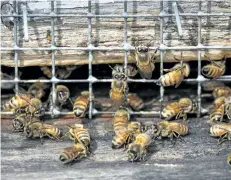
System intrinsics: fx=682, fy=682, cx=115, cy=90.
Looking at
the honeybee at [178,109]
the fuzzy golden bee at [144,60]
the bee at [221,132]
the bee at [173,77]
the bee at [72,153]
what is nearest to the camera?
the bee at [72,153]

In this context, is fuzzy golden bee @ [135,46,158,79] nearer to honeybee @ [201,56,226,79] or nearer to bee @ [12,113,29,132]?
honeybee @ [201,56,226,79]

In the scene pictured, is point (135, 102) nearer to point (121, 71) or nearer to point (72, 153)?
point (121, 71)

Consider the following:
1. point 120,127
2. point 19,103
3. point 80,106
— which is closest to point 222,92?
point 120,127

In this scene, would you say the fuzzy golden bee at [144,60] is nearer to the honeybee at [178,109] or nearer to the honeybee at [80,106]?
the honeybee at [178,109]

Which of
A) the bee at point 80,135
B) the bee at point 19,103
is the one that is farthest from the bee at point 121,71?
the bee at point 19,103

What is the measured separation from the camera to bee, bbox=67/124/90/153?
519cm

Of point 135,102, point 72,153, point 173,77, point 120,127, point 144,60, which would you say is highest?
point 144,60

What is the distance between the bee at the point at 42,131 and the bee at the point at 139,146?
634 millimetres

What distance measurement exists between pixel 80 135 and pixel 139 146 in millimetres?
481

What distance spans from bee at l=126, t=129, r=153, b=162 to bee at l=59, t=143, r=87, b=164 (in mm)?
346

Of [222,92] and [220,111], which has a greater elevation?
[222,92]

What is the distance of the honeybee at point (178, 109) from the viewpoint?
5742 millimetres

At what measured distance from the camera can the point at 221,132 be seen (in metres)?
5.35

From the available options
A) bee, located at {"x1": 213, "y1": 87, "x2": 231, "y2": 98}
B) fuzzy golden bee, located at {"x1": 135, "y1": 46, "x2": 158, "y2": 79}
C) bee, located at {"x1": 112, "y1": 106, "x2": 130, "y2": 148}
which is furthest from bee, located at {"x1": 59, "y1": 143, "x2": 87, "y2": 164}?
bee, located at {"x1": 213, "y1": 87, "x2": 231, "y2": 98}
